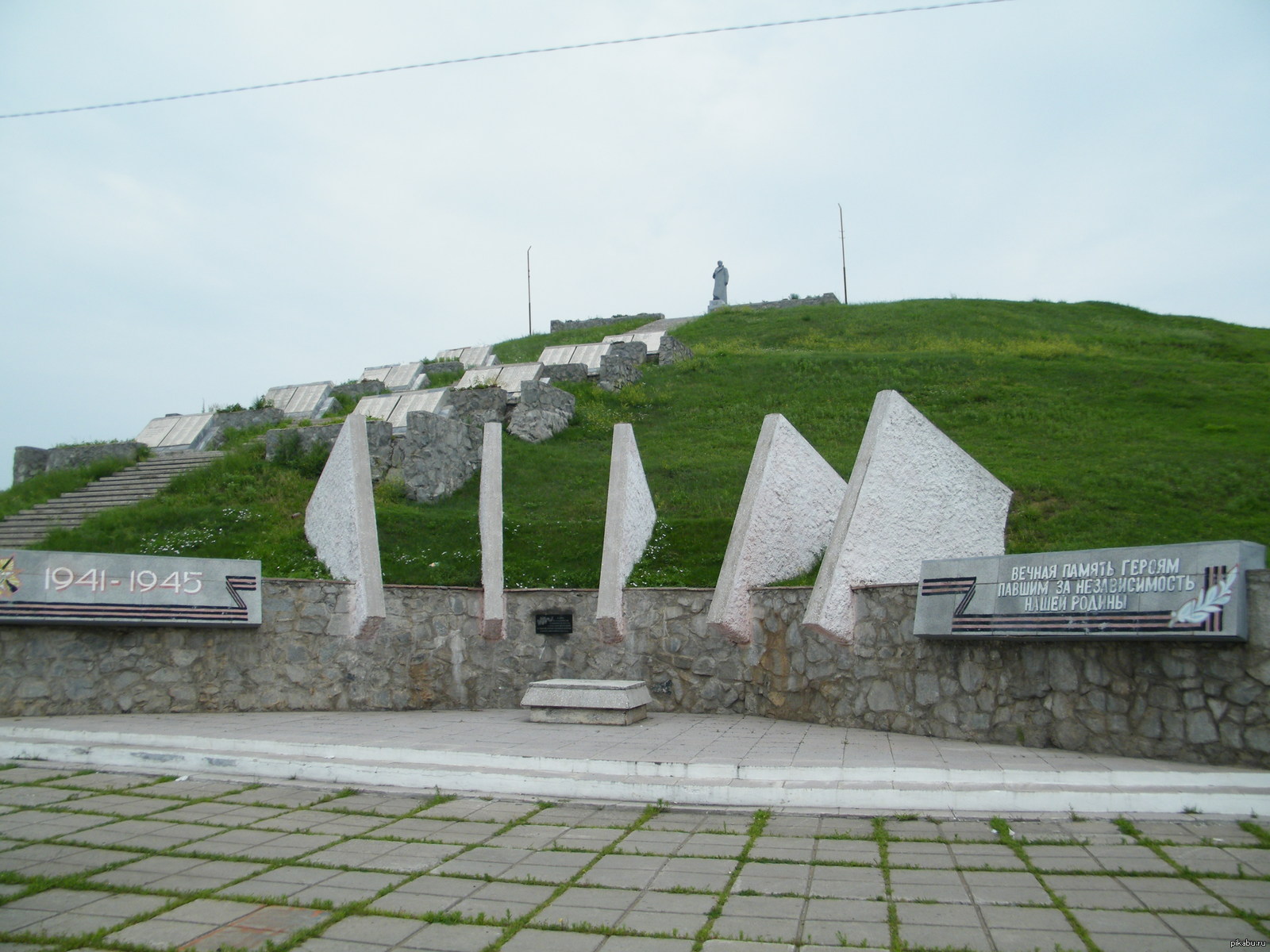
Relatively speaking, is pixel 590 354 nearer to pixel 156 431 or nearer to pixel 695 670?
pixel 156 431

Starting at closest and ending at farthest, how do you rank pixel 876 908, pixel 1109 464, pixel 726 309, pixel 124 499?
pixel 876 908 < pixel 1109 464 < pixel 124 499 < pixel 726 309

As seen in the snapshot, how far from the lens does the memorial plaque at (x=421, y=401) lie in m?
15.5

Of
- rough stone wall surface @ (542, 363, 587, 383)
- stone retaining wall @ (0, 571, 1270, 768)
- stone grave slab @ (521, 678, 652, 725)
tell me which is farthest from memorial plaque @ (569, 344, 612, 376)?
stone grave slab @ (521, 678, 652, 725)

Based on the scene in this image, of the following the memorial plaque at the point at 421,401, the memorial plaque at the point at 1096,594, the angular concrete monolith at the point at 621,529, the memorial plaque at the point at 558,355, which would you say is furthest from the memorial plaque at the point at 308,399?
the memorial plaque at the point at 1096,594

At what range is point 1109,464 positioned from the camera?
11273mm

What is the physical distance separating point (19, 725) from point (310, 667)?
2462 mm

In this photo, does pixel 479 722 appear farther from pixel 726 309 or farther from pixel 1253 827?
pixel 726 309

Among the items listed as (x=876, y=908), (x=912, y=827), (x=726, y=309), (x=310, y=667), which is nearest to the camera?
(x=876, y=908)

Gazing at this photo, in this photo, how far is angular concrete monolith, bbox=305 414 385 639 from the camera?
9055 mm

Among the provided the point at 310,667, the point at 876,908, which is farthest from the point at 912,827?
the point at 310,667

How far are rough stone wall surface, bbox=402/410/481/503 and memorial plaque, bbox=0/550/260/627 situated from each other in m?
3.94

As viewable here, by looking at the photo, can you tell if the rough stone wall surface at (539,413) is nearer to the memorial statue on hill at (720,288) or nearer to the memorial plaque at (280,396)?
the memorial plaque at (280,396)

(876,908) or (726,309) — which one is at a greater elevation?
(726,309)

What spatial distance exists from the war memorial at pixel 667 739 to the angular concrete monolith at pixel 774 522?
0.12 ft
